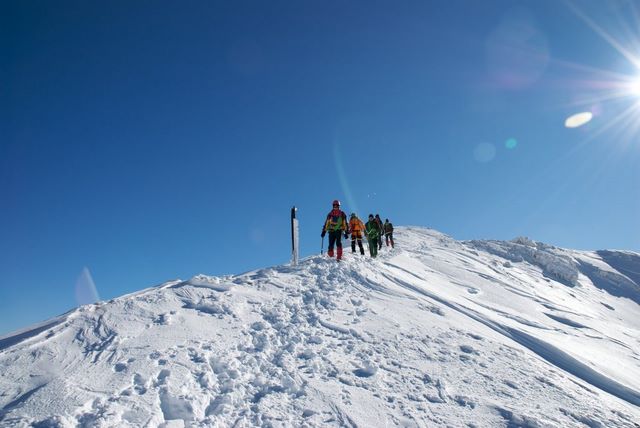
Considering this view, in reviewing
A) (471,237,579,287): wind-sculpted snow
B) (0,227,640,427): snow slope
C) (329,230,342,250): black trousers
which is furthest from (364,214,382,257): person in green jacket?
(471,237,579,287): wind-sculpted snow

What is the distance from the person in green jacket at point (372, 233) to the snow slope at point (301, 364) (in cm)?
505

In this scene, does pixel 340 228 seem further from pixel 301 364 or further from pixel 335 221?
pixel 301 364

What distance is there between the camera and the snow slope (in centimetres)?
441

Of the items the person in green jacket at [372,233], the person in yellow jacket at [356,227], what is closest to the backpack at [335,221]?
the person in yellow jacket at [356,227]

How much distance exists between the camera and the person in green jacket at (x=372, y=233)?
1525 cm

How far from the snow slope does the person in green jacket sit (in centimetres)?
505

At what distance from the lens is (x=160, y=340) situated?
5820mm

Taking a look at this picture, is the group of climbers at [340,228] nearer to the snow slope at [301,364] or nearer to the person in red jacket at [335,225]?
the person in red jacket at [335,225]

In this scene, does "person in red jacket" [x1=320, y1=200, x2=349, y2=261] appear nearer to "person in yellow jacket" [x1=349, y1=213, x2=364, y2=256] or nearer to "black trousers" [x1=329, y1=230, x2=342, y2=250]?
"black trousers" [x1=329, y1=230, x2=342, y2=250]

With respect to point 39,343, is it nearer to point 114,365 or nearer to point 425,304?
point 114,365

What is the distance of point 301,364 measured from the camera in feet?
18.3

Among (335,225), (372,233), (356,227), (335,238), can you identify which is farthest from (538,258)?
(335,225)

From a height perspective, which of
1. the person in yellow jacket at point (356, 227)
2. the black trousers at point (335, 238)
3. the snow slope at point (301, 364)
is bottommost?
the snow slope at point (301, 364)

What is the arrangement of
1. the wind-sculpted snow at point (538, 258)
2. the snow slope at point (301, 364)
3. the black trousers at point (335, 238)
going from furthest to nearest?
the wind-sculpted snow at point (538, 258) → the black trousers at point (335, 238) → the snow slope at point (301, 364)
